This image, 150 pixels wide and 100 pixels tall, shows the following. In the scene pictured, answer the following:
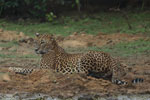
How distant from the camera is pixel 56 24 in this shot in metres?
Result: 16.5

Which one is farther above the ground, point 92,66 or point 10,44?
point 10,44

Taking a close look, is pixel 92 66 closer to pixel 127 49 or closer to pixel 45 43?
pixel 45 43

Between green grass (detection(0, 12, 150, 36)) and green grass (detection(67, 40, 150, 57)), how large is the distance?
4.62 feet

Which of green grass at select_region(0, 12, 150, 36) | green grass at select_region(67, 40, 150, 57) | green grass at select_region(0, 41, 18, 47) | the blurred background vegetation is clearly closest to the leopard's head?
green grass at select_region(67, 40, 150, 57)

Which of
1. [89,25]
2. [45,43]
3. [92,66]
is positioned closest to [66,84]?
[92,66]

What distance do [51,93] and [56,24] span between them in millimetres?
8839

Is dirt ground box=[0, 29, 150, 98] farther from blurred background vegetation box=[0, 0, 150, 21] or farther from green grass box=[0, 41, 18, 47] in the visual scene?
blurred background vegetation box=[0, 0, 150, 21]

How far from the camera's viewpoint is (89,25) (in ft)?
52.2

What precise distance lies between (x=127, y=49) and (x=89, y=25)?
397 cm

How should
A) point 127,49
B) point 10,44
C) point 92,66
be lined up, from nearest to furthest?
point 92,66 → point 127,49 → point 10,44

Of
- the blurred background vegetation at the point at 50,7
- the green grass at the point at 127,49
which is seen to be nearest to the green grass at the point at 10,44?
the green grass at the point at 127,49

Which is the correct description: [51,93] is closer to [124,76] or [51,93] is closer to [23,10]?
[124,76]

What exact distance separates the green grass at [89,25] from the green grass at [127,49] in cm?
141

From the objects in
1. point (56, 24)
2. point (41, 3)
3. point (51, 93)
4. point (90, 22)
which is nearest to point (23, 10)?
point (41, 3)
